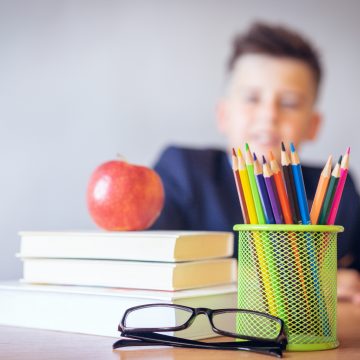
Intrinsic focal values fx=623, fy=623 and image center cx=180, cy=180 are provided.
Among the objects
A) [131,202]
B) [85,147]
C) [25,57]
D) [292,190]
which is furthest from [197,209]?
[292,190]

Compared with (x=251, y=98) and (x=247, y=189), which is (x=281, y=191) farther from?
(x=251, y=98)

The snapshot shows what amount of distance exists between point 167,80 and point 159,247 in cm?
95

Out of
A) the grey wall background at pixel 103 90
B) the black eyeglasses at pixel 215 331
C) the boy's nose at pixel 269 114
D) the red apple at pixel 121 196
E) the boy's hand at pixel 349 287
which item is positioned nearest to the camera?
the black eyeglasses at pixel 215 331

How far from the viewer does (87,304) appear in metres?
0.66

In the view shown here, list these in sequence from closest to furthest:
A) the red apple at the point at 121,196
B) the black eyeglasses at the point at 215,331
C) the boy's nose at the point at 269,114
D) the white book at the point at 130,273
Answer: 1. the black eyeglasses at the point at 215,331
2. the white book at the point at 130,273
3. the red apple at the point at 121,196
4. the boy's nose at the point at 269,114

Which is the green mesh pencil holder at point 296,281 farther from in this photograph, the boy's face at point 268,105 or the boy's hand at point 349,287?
the boy's face at point 268,105

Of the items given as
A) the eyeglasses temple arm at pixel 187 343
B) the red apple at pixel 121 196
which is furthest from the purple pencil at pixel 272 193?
the red apple at pixel 121 196

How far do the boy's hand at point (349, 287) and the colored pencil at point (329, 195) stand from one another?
511 mm

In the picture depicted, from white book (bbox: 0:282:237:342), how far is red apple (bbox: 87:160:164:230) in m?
0.11

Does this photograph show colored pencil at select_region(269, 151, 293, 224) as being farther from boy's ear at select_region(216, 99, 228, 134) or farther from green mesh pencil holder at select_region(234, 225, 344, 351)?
boy's ear at select_region(216, 99, 228, 134)

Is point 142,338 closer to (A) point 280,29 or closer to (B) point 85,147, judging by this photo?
(B) point 85,147

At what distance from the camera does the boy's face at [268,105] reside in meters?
1.62

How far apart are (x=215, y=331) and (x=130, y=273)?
14cm

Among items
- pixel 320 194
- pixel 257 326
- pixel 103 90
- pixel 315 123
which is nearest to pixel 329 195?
pixel 320 194
